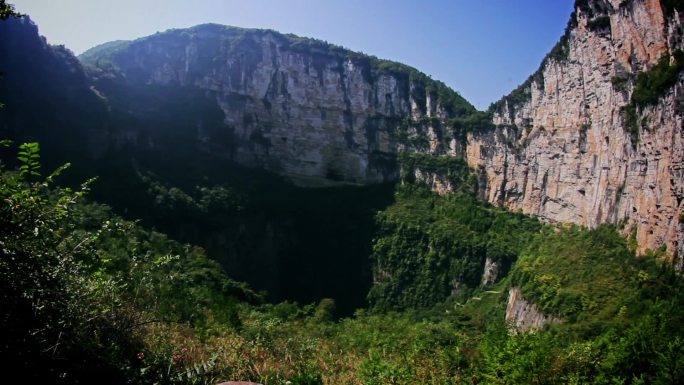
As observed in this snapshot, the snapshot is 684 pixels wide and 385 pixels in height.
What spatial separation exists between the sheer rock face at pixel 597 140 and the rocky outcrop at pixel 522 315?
7.19m

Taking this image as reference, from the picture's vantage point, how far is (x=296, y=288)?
54.9 m

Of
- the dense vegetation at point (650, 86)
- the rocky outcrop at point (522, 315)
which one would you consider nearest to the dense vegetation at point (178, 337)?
the rocky outcrop at point (522, 315)

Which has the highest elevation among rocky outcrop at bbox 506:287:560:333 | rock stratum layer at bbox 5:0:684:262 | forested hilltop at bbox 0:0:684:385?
rock stratum layer at bbox 5:0:684:262

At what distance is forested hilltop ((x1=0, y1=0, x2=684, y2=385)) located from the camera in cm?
701

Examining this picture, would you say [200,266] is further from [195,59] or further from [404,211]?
[195,59]

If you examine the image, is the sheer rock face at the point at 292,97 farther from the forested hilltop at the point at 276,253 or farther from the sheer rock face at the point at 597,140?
the sheer rock face at the point at 597,140

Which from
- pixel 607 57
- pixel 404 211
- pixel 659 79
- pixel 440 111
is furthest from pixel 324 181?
pixel 659 79

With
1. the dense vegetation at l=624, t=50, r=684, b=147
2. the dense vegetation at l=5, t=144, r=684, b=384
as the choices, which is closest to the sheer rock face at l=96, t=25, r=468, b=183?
the dense vegetation at l=624, t=50, r=684, b=147

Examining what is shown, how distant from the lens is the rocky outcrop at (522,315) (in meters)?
30.5

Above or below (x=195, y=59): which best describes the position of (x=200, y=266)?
below

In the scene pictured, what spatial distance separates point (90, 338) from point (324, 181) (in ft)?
191

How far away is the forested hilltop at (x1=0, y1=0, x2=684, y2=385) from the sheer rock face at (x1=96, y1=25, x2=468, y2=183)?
1.16ft

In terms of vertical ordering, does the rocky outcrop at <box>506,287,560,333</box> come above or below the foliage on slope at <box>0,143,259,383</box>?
below

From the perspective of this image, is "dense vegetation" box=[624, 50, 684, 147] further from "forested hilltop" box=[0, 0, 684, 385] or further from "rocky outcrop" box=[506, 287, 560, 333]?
"rocky outcrop" box=[506, 287, 560, 333]
